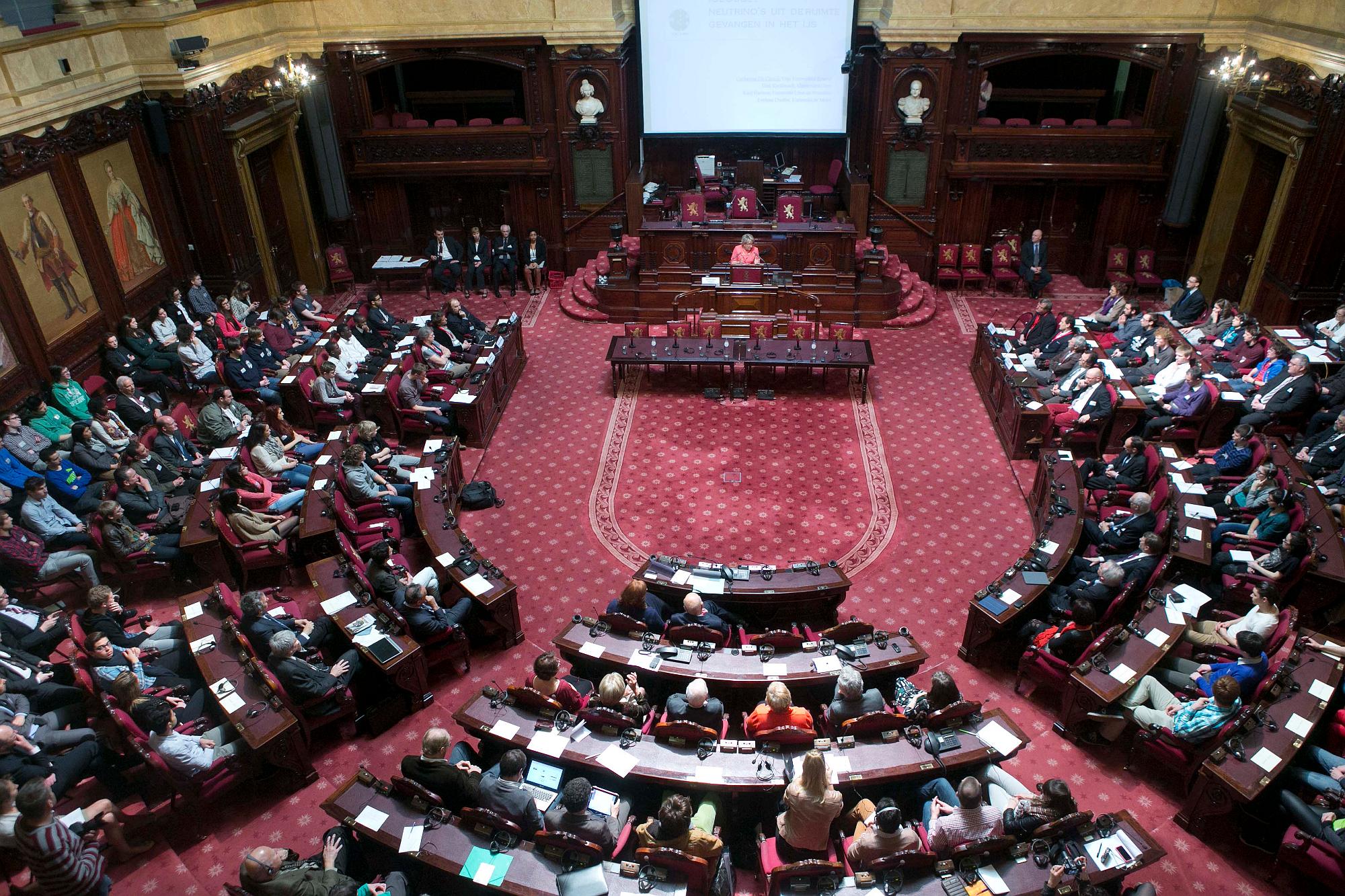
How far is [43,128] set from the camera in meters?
10.3

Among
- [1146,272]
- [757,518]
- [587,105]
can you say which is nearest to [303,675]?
[757,518]

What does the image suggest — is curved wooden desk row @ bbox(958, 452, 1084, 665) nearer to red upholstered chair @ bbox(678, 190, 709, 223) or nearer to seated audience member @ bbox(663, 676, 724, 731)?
seated audience member @ bbox(663, 676, 724, 731)

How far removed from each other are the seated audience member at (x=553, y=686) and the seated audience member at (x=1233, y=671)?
15.5 feet

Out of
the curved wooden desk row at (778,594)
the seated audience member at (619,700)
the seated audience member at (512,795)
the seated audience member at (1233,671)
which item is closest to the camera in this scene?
the seated audience member at (512,795)

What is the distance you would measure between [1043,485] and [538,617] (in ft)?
18.8

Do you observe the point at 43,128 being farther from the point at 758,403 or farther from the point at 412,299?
the point at 758,403

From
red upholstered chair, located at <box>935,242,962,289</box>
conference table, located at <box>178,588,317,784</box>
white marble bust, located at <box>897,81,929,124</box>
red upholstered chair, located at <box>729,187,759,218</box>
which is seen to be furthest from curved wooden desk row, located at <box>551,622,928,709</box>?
white marble bust, located at <box>897,81,929,124</box>

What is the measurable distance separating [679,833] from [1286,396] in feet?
29.7

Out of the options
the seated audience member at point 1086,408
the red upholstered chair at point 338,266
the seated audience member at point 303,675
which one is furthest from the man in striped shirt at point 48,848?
the red upholstered chair at point 338,266

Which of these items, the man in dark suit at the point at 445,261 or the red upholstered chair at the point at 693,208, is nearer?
the red upholstered chair at the point at 693,208

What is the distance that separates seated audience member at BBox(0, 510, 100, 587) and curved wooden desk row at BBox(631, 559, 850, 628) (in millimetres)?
5412

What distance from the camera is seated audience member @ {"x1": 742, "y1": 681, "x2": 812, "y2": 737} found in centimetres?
632

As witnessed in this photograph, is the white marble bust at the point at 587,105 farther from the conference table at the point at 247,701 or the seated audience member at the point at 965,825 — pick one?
the seated audience member at the point at 965,825

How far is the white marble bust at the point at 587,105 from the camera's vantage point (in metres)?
15.8
